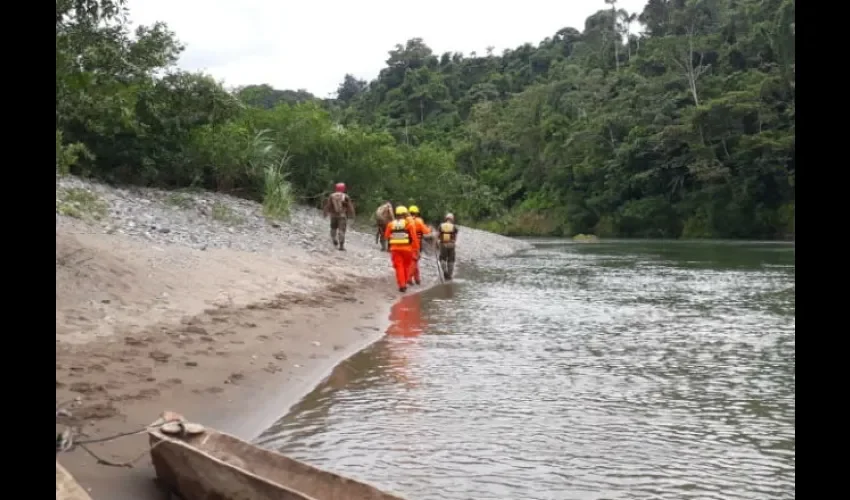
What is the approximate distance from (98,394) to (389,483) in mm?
2744

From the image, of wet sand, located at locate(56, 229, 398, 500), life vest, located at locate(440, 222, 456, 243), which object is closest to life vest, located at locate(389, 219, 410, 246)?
wet sand, located at locate(56, 229, 398, 500)

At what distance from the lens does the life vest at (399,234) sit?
1630 centimetres

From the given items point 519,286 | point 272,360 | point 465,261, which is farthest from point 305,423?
point 465,261

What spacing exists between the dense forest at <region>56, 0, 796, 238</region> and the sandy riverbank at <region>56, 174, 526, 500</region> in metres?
1.71

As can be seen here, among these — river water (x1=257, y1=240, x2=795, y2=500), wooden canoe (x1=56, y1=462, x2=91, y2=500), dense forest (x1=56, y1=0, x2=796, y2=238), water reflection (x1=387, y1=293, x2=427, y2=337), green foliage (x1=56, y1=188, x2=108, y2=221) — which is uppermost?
dense forest (x1=56, y1=0, x2=796, y2=238)

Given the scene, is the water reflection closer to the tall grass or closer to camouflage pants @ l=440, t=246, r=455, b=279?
camouflage pants @ l=440, t=246, r=455, b=279

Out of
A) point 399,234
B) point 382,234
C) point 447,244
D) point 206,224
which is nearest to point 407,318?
point 399,234

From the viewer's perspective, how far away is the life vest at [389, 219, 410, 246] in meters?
16.3

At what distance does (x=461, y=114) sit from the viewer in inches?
3588

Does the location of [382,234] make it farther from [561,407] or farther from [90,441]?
[90,441]

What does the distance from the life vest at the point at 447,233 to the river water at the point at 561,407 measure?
171 inches

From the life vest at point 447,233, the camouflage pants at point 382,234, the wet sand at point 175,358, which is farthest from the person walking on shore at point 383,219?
the wet sand at point 175,358

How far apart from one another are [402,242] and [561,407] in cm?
882

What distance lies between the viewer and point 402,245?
16.5 meters
